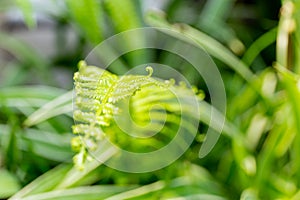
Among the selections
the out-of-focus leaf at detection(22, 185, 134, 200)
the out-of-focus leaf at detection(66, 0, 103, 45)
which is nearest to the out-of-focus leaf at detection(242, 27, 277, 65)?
the out-of-focus leaf at detection(66, 0, 103, 45)

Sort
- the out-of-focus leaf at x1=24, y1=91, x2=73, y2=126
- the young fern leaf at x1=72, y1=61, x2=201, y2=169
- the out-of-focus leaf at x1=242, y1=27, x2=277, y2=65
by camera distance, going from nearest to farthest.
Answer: the young fern leaf at x1=72, y1=61, x2=201, y2=169 → the out-of-focus leaf at x1=24, y1=91, x2=73, y2=126 → the out-of-focus leaf at x1=242, y1=27, x2=277, y2=65

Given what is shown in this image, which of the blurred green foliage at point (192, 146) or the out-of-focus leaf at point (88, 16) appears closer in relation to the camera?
the blurred green foliage at point (192, 146)

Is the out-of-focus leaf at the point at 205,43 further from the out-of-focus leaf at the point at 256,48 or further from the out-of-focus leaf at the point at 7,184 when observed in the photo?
A: the out-of-focus leaf at the point at 7,184

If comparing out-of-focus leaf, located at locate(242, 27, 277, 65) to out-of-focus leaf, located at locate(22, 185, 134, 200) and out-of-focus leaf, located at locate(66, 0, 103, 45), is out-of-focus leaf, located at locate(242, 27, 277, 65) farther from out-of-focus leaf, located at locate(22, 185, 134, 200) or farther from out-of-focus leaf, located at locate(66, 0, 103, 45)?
out-of-focus leaf, located at locate(22, 185, 134, 200)

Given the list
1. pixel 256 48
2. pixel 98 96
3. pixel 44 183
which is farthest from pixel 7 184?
pixel 256 48

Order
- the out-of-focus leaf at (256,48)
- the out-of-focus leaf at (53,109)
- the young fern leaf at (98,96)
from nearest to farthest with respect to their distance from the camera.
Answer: the young fern leaf at (98,96)
the out-of-focus leaf at (53,109)
the out-of-focus leaf at (256,48)

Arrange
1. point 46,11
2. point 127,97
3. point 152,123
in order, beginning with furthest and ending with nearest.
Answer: point 46,11, point 152,123, point 127,97

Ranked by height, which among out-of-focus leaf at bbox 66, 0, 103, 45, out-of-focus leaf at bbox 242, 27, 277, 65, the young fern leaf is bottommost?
the young fern leaf

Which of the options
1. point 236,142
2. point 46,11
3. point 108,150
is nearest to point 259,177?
point 236,142

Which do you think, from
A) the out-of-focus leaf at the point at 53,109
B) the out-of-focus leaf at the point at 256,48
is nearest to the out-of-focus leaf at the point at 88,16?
the out-of-focus leaf at the point at 53,109

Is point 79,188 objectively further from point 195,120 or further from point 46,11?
point 46,11

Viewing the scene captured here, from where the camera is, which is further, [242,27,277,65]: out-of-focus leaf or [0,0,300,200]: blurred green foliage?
[242,27,277,65]: out-of-focus leaf
